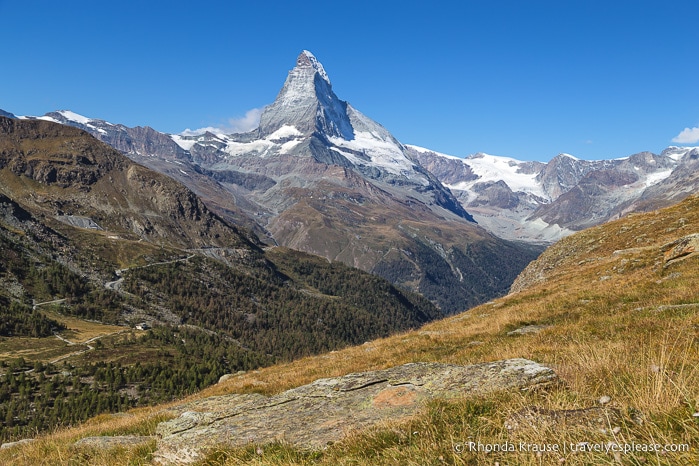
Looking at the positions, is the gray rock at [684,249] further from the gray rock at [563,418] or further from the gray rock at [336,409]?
the gray rock at [563,418]

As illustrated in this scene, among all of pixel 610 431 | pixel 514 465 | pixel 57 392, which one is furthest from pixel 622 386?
pixel 57 392

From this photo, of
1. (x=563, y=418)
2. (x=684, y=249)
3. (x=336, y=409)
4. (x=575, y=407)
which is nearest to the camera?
(x=563, y=418)

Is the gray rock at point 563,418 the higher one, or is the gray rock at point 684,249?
the gray rock at point 563,418

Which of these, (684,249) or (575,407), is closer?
(575,407)

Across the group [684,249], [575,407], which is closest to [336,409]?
[575,407]

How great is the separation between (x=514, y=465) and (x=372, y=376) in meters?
6.85

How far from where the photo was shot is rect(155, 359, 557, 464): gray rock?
25.7 ft

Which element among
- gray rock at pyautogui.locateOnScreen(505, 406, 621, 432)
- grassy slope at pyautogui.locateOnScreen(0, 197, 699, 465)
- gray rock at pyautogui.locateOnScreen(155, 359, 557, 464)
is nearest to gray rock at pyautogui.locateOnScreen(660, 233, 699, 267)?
grassy slope at pyautogui.locateOnScreen(0, 197, 699, 465)

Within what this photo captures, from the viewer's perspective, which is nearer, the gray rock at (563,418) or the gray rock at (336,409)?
the gray rock at (563,418)

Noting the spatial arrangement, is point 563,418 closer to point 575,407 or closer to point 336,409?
point 575,407

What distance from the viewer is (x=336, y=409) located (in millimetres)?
9180

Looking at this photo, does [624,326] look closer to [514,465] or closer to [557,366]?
[557,366]

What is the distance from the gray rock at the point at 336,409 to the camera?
25.7 ft

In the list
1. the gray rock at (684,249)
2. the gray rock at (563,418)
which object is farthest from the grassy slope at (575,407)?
the gray rock at (684,249)
